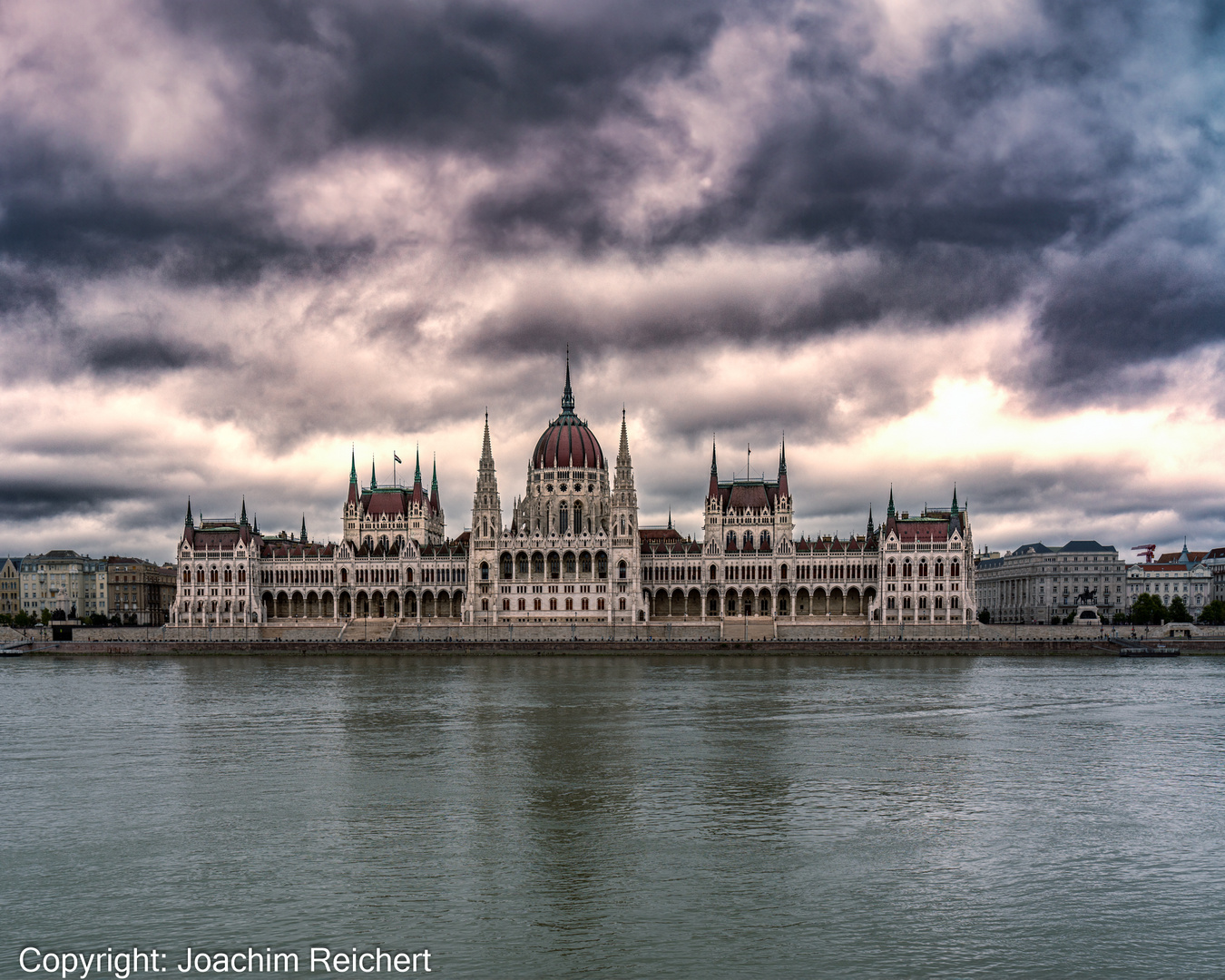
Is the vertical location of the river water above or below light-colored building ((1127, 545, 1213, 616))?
below

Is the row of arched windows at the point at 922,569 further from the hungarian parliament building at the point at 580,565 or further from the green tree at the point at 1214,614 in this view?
the green tree at the point at 1214,614

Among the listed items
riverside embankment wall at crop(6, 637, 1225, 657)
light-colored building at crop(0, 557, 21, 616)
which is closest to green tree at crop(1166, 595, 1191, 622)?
riverside embankment wall at crop(6, 637, 1225, 657)

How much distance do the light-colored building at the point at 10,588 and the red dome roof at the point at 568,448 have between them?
83490mm

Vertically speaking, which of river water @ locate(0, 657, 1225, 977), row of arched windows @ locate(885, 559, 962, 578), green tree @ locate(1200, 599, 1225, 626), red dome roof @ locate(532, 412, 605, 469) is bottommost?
river water @ locate(0, 657, 1225, 977)

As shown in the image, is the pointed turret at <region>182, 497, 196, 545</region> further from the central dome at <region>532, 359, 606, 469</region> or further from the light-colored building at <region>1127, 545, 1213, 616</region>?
the light-colored building at <region>1127, 545, 1213, 616</region>

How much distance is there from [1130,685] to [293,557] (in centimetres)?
9091

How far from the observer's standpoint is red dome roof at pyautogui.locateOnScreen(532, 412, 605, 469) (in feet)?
433

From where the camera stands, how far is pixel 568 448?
132 meters

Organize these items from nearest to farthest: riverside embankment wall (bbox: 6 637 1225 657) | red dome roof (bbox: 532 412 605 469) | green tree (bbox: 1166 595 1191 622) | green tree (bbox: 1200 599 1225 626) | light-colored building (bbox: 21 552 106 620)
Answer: riverside embankment wall (bbox: 6 637 1225 657) → green tree (bbox: 1166 595 1191 622) → green tree (bbox: 1200 599 1225 626) → red dome roof (bbox: 532 412 605 469) → light-colored building (bbox: 21 552 106 620)

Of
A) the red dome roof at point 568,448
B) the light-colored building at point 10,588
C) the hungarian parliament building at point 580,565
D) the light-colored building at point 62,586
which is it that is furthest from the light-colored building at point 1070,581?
the light-colored building at point 10,588

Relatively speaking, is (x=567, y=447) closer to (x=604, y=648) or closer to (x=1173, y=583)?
(x=604, y=648)

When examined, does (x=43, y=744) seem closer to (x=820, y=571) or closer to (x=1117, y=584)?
(x=820, y=571)

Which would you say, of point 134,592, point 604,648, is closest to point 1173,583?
point 604,648

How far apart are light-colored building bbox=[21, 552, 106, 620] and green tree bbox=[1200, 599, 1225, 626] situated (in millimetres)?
143658
